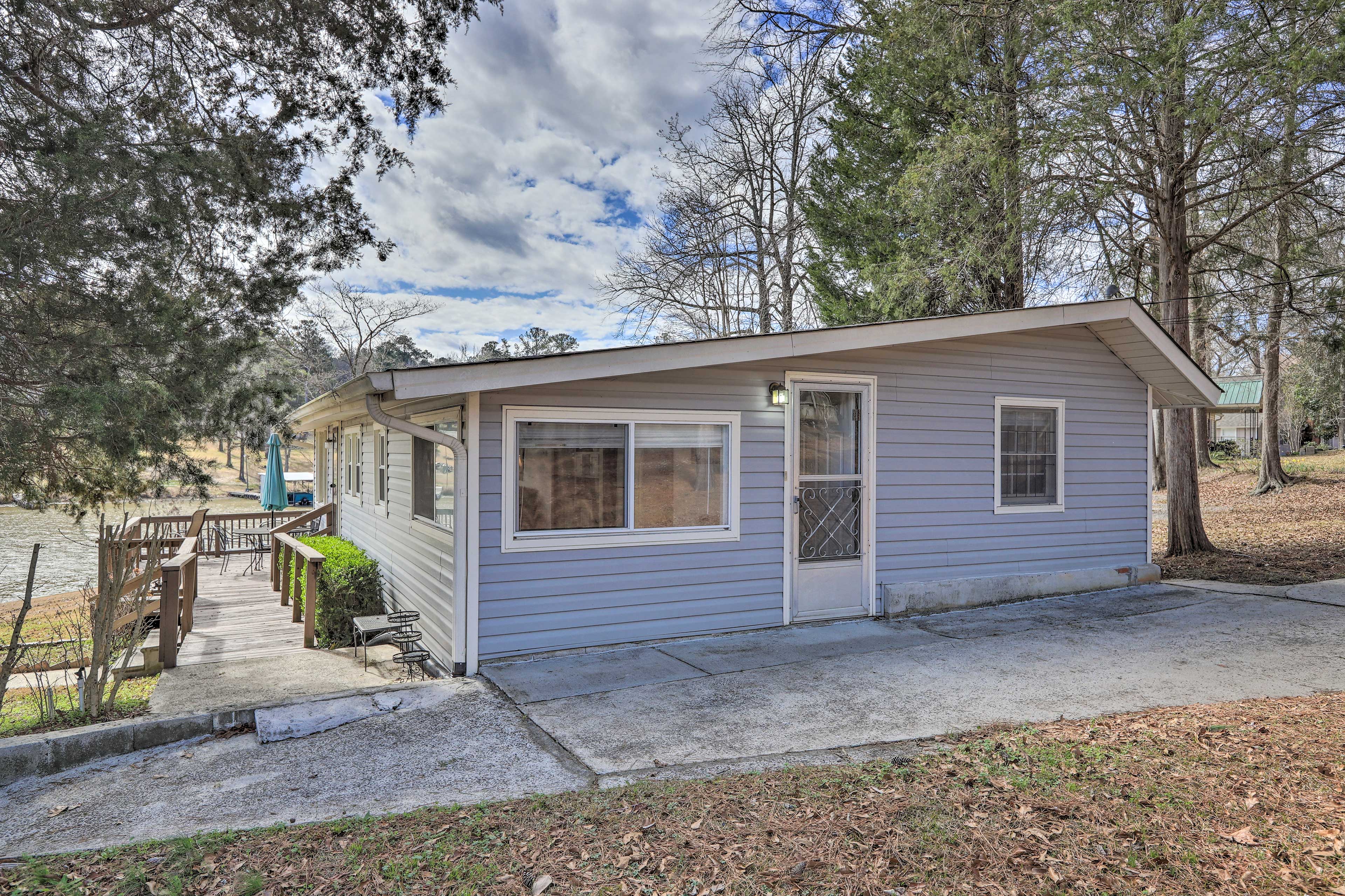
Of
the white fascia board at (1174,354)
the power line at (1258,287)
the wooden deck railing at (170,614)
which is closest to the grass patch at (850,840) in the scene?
the wooden deck railing at (170,614)

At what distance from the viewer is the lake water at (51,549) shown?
1301cm

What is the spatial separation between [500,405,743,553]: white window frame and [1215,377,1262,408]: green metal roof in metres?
27.3

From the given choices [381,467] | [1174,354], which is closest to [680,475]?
[381,467]

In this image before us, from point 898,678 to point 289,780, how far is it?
12.7 ft

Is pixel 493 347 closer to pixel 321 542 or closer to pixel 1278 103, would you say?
pixel 321 542

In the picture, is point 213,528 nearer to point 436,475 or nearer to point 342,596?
point 342,596

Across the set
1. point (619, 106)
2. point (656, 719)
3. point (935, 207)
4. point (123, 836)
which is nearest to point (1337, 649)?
point (656, 719)

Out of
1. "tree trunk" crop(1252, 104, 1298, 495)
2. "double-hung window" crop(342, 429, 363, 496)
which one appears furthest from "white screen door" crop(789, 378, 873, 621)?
"double-hung window" crop(342, 429, 363, 496)

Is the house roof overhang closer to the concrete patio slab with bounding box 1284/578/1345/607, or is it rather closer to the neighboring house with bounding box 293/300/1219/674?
the neighboring house with bounding box 293/300/1219/674

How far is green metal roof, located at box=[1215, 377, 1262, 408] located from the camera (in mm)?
27688

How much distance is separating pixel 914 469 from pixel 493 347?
43.1m

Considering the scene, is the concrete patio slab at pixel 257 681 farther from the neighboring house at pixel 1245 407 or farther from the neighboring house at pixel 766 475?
A: the neighboring house at pixel 1245 407

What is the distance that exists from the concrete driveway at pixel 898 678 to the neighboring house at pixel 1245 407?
22730mm

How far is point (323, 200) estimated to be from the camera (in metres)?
7.59
